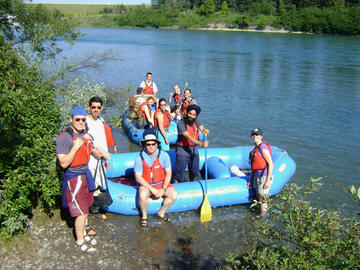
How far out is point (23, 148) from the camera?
3.92 metres

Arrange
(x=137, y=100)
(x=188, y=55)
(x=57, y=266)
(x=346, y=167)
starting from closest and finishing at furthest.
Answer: (x=57, y=266), (x=346, y=167), (x=137, y=100), (x=188, y=55)

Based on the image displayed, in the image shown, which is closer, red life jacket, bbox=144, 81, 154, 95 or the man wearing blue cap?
the man wearing blue cap

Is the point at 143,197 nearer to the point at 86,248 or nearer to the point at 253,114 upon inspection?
the point at 86,248

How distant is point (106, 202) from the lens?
4.43 metres

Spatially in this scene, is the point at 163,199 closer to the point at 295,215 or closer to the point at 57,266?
the point at 57,266

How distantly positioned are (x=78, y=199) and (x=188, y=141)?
84.7 inches

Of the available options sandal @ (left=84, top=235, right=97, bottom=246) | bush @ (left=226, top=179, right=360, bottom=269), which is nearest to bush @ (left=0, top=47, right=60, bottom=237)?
sandal @ (left=84, top=235, right=97, bottom=246)

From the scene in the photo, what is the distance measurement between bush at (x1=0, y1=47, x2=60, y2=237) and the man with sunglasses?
23.2 inches

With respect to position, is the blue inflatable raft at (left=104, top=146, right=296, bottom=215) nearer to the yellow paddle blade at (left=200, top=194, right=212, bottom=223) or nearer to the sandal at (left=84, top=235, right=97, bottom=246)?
the yellow paddle blade at (left=200, top=194, right=212, bottom=223)

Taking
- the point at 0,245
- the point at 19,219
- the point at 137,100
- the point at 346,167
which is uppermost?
the point at 137,100

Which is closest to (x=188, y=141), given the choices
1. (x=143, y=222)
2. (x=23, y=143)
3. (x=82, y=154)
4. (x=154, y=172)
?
(x=154, y=172)

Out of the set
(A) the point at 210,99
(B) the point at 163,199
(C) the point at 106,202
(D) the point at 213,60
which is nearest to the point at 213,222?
(B) the point at 163,199

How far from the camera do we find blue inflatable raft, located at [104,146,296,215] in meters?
5.04

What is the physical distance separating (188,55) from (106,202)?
23487 mm
